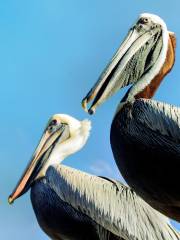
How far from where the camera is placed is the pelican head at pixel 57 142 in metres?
10.1

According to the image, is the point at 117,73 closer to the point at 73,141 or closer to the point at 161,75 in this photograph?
the point at 161,75

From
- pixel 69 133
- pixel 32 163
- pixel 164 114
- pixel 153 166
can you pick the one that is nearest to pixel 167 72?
pixel 164 114

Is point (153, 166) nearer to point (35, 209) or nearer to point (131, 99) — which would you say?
point (131, 99)

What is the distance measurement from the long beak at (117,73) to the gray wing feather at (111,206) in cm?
277

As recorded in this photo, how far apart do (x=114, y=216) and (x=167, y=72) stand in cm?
290

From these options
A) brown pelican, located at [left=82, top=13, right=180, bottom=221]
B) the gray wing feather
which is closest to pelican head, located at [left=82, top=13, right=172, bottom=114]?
brown pelican, located at [left=82, top=13, right=180, bottom=221]

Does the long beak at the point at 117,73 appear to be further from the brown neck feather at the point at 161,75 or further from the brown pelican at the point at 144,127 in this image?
the brown neck feather at the point at 161,75

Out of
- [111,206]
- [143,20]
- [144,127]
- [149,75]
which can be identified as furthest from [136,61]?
[111,206]

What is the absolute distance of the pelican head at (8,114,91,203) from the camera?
10078 millimetres

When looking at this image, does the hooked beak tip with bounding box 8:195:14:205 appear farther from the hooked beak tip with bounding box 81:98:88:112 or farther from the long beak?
the hooked beak tip with bounding box 81:98:88:112

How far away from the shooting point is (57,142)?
1095cm

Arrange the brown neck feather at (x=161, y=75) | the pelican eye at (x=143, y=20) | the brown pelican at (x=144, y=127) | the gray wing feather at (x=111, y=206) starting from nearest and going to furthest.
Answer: the brown pelican at (x=144, y=127), the brown neck feather at (x=161, y=75), the pelican eye at (x=143, y=20), the gray wing feather at (x=111, y=206)

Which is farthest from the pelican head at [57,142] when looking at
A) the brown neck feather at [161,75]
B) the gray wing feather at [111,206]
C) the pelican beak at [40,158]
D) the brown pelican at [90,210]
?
the brown neck feather at [161,75]

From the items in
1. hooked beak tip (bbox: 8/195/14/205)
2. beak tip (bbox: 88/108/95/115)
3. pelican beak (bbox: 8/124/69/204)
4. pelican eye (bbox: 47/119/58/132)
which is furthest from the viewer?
pelican eye (bbox: 47/119/58/132)
